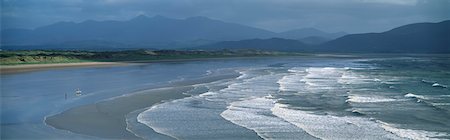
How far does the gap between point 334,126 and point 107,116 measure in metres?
7.04

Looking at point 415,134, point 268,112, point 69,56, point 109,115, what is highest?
point 415,134

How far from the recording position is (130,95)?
2323cm

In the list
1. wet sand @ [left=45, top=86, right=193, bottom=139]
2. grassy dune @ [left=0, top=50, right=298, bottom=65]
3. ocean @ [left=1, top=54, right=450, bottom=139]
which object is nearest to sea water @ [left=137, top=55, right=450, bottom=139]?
ocean @ [left=1, top=54, right=450, bottom=139]

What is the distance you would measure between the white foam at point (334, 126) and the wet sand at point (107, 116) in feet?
13.7

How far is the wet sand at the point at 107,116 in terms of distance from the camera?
13703 mm

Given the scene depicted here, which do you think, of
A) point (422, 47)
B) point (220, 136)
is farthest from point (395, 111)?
point (422, 47)

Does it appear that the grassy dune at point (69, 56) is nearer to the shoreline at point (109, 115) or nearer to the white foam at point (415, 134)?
the shoreline at point (109, 115)

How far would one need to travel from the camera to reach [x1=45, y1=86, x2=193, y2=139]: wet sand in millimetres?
13703

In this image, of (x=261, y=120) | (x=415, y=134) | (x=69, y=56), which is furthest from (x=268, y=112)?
(x=69, y=56)

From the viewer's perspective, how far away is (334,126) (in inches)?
567

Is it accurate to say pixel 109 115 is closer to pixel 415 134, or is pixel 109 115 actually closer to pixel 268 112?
pixel 268 112

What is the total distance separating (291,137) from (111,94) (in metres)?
13.0

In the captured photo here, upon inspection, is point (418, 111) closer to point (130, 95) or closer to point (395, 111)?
point (395, 111)

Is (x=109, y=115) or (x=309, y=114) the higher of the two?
(x=309, y=114)
